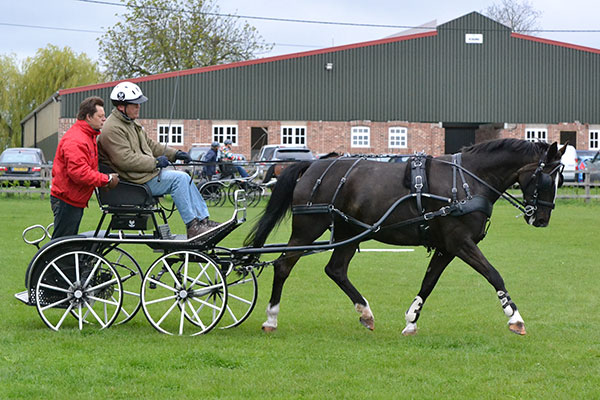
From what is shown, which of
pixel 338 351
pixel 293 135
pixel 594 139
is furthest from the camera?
pixel 594 139

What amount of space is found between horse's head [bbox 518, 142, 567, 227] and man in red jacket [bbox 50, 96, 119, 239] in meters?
3.72

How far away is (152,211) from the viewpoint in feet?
26.2

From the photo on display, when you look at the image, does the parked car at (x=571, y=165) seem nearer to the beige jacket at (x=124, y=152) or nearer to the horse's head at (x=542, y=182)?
the horse's head at (x=542, y=182)

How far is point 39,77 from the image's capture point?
65438 millimetres

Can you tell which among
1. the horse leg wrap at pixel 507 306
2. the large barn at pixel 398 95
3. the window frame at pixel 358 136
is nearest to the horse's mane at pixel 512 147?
the horse leg wrap at pixel 507 306

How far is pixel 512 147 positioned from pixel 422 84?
39560 millimetres

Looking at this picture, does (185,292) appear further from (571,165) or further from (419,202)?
(571,165)

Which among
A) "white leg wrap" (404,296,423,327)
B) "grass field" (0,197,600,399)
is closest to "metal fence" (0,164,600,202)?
"grass field" (0,197,600,399)

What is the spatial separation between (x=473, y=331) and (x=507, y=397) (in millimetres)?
2508

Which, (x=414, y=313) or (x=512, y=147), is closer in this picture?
(x=414, y=313)

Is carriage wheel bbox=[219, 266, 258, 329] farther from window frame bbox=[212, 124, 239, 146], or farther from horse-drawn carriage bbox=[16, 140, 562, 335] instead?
window frame bbox=[212, 124, 239, 146]

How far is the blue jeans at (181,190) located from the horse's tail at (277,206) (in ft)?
2.04

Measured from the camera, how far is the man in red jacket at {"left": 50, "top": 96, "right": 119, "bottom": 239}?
7668 millimetres

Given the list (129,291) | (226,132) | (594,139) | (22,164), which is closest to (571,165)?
(594,139)
